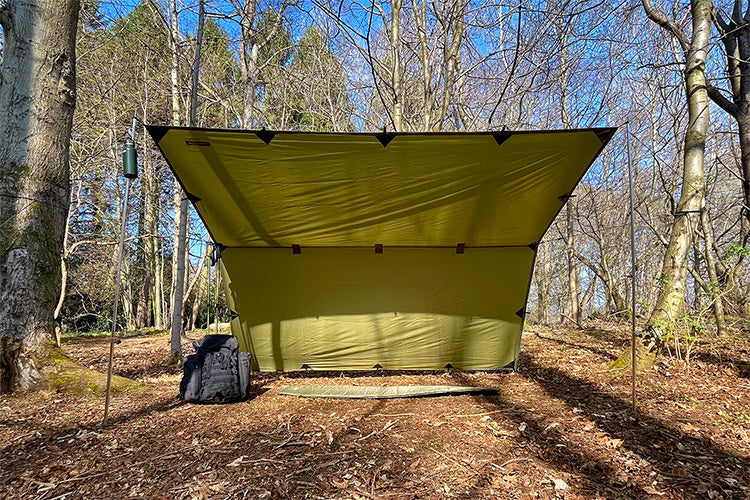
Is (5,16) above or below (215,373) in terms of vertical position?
above

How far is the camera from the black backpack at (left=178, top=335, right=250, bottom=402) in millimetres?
2971

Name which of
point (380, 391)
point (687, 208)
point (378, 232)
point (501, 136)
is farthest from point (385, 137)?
point (687, 208)

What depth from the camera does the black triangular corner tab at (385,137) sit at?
2438 millimetres

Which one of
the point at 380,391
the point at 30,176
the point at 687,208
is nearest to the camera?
the point at 30,176

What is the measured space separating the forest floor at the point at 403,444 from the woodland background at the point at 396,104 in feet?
4.24

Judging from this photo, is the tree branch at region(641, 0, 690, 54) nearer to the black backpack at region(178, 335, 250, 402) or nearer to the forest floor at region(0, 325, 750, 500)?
the forest floor at region(0, 325, 750, 500)

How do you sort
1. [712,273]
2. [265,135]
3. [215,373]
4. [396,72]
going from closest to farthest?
[265,135] < [215,373] < [396,72] < [712,273]

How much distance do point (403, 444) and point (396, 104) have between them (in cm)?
465

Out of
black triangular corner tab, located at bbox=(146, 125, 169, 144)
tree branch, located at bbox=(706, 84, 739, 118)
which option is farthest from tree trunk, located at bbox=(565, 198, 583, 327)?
black triangular corner tab, located at bbox=(146, 125, 169, 144)

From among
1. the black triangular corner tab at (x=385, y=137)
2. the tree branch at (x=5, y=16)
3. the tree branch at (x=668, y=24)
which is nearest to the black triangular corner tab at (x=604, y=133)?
the black triangular corner tab at (x=385, y=137)

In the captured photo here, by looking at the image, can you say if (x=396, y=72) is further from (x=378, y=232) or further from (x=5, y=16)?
(x=5, y=16)

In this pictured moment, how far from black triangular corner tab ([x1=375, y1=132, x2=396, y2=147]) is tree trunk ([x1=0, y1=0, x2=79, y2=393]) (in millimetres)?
2596

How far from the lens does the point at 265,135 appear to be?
8.00ft

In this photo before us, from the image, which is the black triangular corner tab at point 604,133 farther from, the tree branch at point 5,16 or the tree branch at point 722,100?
the tree branch at point 5,16
